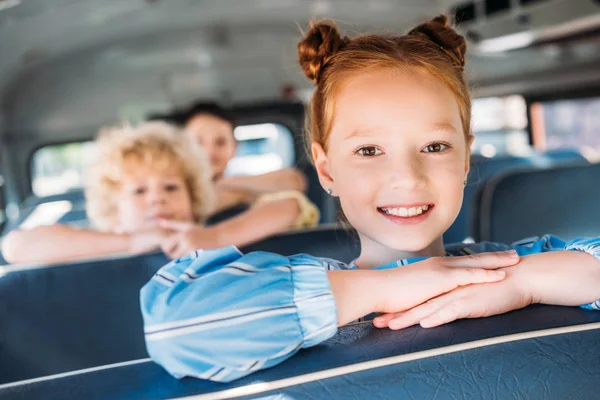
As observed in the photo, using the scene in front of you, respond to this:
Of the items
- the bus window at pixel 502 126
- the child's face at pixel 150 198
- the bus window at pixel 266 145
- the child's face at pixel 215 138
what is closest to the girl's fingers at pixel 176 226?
the child's face at pixel 150 198

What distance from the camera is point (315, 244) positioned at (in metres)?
2.15

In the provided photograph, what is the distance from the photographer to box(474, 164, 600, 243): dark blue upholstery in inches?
93.7

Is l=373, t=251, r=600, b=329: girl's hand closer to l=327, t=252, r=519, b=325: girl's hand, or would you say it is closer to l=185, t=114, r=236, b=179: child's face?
l=327, t=252, r=519, b=325: girl's hand

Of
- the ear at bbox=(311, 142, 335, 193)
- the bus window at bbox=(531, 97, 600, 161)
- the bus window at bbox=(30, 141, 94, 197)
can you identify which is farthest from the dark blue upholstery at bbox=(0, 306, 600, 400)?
the bus window at bbox=(30, 141, 94, 197)

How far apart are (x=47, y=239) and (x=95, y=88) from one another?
476 centimetres

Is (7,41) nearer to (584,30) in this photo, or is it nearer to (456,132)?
(584,30)

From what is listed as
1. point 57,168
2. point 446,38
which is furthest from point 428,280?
point 57,168

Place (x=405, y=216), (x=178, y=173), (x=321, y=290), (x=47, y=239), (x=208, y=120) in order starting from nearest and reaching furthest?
(x=321, y=290) < (x=405, y=216) < (x=47, y=239) < (x=178, y=173) < (x=208, y=120)

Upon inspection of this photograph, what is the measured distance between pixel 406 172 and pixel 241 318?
0.42 m

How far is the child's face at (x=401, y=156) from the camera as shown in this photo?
3.76 ft

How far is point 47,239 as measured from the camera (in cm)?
230

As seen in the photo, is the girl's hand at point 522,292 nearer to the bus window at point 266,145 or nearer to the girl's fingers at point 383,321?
the girl's fingers at point 383,321

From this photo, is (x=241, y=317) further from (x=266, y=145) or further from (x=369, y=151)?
(x=266, y=145)

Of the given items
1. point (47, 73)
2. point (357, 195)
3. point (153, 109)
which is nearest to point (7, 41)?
point (47, 73)
